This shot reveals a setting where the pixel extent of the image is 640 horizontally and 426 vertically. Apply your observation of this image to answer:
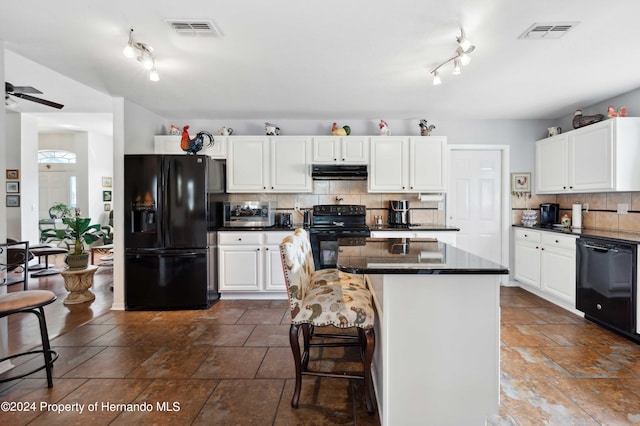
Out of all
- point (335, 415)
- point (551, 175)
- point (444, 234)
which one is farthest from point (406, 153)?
point (335, 415)

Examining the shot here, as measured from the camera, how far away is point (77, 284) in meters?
3.97

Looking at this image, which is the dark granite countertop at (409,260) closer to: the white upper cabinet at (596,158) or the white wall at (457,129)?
the white upper cabinet at (596,158)

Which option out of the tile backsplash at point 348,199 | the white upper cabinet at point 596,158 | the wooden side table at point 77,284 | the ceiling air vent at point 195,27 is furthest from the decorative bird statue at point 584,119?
the wooden side table at point 77,284

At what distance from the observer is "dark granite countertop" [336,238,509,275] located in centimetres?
151

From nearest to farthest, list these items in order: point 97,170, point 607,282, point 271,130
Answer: point 607,282
point 271,130
point 97,170

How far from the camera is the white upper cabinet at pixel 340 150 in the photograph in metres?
4.23

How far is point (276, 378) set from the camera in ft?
7.34

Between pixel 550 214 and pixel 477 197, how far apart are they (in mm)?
923

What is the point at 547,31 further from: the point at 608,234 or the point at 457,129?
the point at 457,129

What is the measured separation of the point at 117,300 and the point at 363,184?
3394 mm

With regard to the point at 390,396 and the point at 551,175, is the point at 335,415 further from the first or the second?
the point at 551,175

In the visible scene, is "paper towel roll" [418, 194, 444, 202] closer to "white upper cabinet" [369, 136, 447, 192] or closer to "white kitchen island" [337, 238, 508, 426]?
"white upper cabinet" [369, 136, 447, 192]

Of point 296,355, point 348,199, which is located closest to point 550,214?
point 348,199

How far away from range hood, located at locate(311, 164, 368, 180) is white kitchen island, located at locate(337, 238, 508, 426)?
8.77 feet
